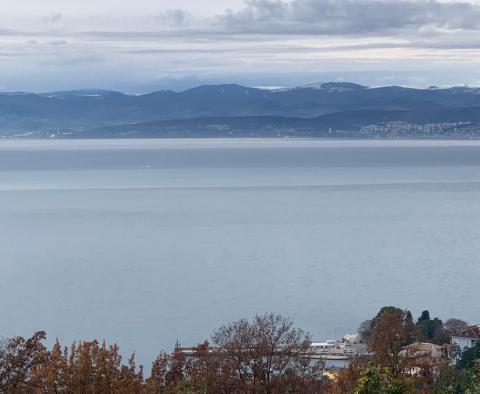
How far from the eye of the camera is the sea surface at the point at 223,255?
3070 centimetres

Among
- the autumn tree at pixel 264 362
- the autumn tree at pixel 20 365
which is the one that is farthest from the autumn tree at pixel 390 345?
the autumn tree at pixel 20 365

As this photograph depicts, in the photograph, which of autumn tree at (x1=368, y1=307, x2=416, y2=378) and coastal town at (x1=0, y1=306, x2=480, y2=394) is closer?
coastal town at (x1=0, y1=306, x2=480, y2=394)

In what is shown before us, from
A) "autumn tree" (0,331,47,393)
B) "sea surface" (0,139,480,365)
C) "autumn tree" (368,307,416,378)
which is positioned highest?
"autumn tree" (0,331,47,393)

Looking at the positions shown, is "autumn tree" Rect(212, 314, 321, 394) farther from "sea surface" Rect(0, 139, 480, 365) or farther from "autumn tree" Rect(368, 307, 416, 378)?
"sea surface" Rect(0, 139, 480, 365)

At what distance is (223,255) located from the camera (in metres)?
43.0

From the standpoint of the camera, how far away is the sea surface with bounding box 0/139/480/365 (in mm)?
30703

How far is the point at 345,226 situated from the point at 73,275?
64.9ft

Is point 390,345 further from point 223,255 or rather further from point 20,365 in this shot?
point 223,255

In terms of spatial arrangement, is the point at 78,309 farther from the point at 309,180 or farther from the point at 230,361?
the point at 309,180

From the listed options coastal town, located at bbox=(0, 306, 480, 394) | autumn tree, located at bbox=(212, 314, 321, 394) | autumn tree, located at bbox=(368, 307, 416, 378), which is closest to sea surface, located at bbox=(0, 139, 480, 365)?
autumn tree, located at bbox=(368, 307, 416, 378)

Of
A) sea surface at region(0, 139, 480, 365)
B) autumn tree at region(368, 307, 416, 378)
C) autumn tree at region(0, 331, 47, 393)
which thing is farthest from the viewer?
sea surface at region(0, 139, 480, 365)

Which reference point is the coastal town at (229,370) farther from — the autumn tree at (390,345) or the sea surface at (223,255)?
the sea surface at (223,255)

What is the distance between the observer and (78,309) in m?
31.8

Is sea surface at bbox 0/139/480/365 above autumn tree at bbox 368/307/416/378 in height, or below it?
below
